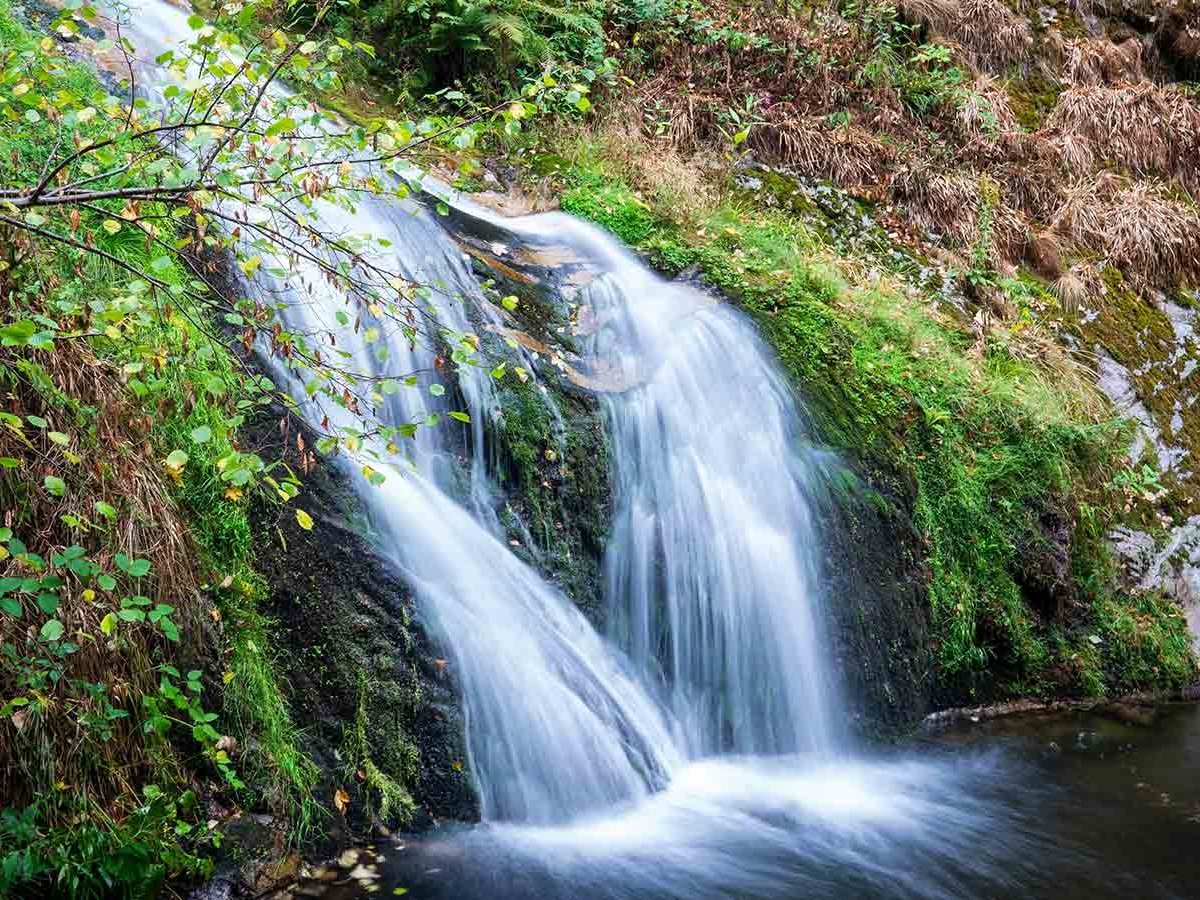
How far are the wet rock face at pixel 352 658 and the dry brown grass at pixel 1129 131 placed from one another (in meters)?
9.01

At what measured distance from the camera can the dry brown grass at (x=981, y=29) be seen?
35.7ft

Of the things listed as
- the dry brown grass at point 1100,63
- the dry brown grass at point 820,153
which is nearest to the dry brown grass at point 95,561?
the dry brown grass at point 820,153

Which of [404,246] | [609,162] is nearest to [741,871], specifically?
[404,246]

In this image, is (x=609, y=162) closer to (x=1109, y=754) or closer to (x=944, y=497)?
(x=944, y=497)

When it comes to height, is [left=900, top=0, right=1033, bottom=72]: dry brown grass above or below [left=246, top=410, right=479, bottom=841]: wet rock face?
above

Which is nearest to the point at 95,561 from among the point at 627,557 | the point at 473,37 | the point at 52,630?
the point at 52,630

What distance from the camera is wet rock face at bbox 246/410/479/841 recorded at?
385cm

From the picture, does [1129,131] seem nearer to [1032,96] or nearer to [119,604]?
[1032,96]

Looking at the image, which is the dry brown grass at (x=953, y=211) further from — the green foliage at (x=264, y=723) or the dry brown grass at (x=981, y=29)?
Result: the green foliage at (x=264, y=723)

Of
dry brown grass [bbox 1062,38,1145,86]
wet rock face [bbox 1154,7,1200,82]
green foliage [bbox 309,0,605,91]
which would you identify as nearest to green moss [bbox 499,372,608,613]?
green foliage [bbox 309,0,605,91]

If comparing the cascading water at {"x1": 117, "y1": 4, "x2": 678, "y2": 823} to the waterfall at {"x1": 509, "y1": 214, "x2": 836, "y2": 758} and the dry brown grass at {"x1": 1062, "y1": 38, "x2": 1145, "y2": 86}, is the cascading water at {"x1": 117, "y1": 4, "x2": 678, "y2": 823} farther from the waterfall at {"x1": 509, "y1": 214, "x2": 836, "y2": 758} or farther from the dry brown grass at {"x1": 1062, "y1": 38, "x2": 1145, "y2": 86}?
the dry brown grass at {"x1": 1062, "y1": 38, "x2": 1145, "y2": 86}

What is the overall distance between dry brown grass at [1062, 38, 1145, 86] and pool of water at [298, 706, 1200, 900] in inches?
329

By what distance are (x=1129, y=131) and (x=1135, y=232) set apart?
179 cm

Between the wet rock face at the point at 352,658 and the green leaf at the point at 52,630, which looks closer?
the green leaf at the point at 52,630
